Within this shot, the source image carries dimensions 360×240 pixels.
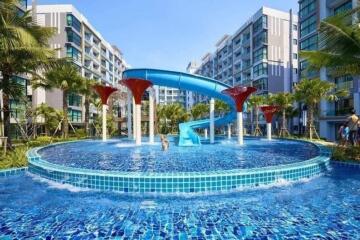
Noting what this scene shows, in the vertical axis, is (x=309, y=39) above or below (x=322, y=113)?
above

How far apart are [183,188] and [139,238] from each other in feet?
9.76

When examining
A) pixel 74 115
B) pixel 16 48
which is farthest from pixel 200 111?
pixel 16 48

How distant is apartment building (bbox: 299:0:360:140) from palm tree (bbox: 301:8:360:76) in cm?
1833

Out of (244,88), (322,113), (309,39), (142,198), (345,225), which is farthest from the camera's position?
(309,39)

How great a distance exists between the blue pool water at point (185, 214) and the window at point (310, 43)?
33.7 meters

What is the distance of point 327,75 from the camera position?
114ft

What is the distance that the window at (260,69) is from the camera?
5031cm

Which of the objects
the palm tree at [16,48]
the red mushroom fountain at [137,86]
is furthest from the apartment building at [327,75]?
the palm tree at [16,48]

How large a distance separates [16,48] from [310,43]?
3662 cm

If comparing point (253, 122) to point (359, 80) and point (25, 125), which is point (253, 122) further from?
point (25, 125)

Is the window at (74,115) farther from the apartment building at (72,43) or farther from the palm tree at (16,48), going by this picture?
the palm tree at (16,48)

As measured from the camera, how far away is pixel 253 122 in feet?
177

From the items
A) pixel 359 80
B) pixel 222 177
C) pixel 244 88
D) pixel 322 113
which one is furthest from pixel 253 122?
pixel 222 177

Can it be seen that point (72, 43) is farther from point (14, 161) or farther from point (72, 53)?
point (14, 161)
